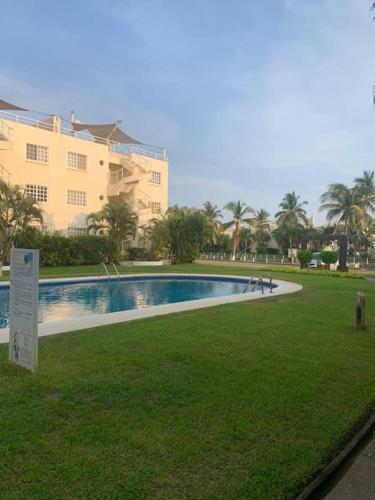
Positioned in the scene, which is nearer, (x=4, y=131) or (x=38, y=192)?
(x=4, y=131)

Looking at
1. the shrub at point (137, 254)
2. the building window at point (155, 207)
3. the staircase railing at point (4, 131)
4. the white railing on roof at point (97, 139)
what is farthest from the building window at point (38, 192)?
the building window at point (155, 207)

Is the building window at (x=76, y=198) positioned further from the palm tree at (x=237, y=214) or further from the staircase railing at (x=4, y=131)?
the palm tree at (x=237, y=214)

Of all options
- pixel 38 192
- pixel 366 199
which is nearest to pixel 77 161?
pixel 38 192

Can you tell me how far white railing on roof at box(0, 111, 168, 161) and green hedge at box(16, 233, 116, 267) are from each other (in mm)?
8196

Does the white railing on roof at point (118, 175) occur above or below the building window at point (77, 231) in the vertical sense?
above

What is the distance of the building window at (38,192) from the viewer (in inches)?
1057

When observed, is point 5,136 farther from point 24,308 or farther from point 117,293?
point 24,308

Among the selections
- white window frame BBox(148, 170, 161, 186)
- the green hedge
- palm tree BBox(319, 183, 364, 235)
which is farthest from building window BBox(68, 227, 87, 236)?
palm tree BBox(319, 183, 364, 235)

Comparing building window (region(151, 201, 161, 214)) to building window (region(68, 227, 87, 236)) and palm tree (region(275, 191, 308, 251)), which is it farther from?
palm tree (region(275, 191, 308, 251))

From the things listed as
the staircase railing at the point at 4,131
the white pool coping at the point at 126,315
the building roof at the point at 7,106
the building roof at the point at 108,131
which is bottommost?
the white pool coping at the point at 126,315

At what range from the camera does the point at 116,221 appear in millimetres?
27859

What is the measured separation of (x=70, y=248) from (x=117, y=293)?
1145 cm

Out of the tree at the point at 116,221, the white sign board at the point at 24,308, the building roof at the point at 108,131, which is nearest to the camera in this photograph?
the white sign board at the point at 24,308

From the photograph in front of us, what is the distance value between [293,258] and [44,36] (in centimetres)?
3292
